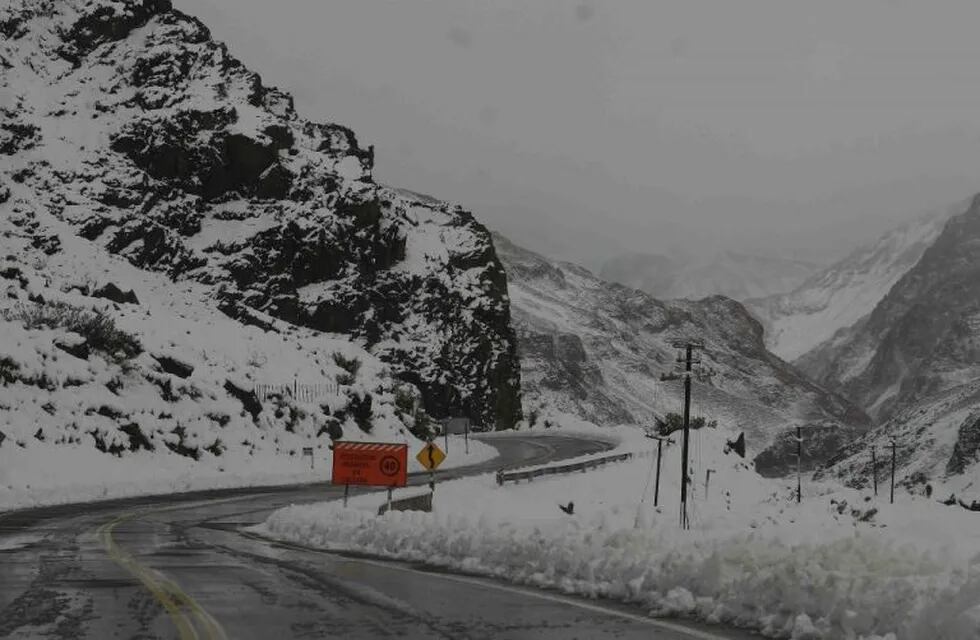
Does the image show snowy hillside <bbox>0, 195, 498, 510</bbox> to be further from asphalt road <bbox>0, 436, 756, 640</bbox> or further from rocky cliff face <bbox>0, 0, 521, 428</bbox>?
rocky cliff face <bbox>0, 0, 521, 428</bbox>

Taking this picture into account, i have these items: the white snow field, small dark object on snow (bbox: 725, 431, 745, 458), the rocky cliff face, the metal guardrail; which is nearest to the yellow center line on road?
the white snow field

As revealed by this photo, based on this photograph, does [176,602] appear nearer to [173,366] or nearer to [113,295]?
[173,366]

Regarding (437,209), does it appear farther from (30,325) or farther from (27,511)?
(27,511)

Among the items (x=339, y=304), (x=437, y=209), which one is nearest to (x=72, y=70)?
(x=339, y=304)

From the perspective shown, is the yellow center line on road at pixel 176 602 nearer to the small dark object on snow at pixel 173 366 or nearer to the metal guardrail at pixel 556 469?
the metal guardrail at pixel 556 469

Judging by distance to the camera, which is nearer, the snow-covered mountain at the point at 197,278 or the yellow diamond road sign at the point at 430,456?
the yellow diamond road sign at the point at 430,456

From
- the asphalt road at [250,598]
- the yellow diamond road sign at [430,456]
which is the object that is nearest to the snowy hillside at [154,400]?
the yellow diamond road sign at [430,456]

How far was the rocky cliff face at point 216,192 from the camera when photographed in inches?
2985

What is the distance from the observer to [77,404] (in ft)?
113

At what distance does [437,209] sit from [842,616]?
11174 cm

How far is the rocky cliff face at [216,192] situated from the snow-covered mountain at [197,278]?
20cm

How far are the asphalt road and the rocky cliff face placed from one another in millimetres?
52886

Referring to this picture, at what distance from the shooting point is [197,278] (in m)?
75.2

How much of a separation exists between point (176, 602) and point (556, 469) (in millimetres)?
30917
